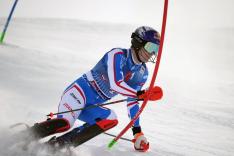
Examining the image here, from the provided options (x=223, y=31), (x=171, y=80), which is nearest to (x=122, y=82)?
(x=171, y=80)

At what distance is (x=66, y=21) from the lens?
3494cm

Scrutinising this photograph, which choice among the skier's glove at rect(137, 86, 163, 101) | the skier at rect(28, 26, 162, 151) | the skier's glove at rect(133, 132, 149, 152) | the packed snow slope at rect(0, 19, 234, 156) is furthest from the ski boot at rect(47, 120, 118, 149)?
the skier's glove at rect(133, 132, 149, 152)

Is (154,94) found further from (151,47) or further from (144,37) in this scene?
(144,37)

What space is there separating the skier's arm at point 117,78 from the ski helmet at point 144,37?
34 centimetres

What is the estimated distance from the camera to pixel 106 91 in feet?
15.2

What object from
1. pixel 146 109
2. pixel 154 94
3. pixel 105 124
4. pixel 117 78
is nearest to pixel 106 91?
pixel 117 78

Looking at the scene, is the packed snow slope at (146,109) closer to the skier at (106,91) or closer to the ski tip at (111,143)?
the ski tip at (111,143)

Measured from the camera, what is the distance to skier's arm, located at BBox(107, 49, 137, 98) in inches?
165

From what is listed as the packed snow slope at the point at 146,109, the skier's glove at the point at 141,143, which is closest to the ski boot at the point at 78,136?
the packed snow slope at the point at 146,109

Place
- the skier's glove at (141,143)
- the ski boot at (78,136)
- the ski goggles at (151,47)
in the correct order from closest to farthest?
the ski boot at (78,136)
the ski goggles at (151,47)
the skier's glove at (141,143)

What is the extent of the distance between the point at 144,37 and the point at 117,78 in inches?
23.6

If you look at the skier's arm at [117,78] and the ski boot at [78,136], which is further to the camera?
the skier's arm at [117,78]

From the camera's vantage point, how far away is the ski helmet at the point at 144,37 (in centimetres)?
441

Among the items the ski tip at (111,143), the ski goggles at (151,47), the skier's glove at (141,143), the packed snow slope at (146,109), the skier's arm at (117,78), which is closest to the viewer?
the skier's arm at (117,78)
